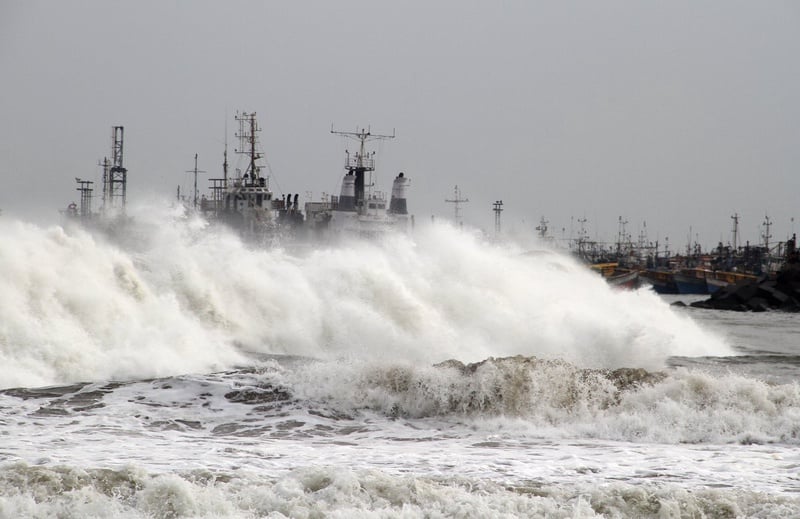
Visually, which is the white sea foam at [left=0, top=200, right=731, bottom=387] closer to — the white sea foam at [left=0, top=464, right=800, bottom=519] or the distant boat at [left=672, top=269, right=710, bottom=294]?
the white sea foam at [left=0, top=464, right=800, bottom=519]

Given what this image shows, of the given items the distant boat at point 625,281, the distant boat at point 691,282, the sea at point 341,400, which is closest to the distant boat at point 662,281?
the distant boat at point 691,282

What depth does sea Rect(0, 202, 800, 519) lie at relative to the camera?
9.22m

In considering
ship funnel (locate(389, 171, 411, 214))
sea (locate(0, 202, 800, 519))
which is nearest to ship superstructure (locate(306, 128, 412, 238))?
ship funnel (locate(389, 171, 411, 214))

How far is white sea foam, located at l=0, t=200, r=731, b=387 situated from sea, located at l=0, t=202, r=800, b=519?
0.08 metres

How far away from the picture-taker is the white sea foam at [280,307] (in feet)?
59.3

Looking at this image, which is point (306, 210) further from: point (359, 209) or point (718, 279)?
point (718, 279)

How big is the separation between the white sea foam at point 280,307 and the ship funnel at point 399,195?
1214 inches

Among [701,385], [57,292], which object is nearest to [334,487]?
[701,385]

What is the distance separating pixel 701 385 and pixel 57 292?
13256 millimetres

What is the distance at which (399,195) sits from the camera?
64.7m

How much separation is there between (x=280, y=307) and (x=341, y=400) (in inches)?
478

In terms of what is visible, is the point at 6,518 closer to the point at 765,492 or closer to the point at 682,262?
the point at 765,492

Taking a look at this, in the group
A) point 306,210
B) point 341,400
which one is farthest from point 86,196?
point 341,400

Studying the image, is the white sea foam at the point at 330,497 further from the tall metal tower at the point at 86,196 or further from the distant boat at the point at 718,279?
the distant boat at the point at 718,279
